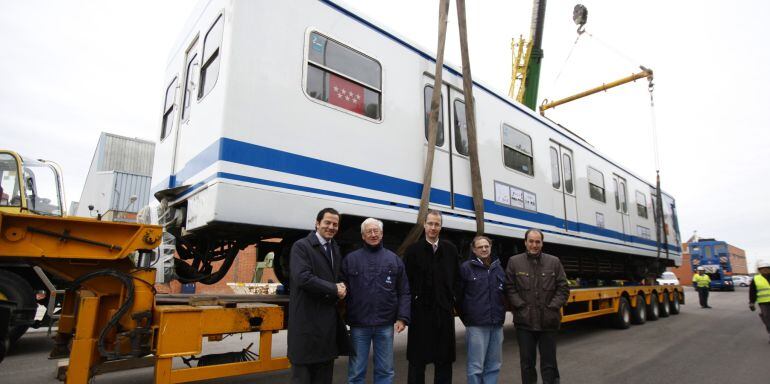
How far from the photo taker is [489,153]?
606cm

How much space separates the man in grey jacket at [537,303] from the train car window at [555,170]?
3.46 metres

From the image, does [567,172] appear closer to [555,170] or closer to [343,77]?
[555,170]

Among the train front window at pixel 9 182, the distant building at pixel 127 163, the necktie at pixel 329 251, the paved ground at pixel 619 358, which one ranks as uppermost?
the distant building at pixel 127 163

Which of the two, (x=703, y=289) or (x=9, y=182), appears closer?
(x=9, y=182)

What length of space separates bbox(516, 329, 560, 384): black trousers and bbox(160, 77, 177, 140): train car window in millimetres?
4585

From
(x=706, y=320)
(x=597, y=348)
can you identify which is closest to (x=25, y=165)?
(x=597, y=348)

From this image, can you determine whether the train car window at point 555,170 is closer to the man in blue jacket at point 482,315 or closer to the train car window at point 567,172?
the train car window at point 567,172

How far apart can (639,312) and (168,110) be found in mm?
10905

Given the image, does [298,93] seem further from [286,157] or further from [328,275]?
[328,275]

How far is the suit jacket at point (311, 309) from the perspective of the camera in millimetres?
3232

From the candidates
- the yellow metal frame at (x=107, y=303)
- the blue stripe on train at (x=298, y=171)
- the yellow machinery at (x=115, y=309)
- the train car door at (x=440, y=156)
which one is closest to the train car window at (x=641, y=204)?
the blue stripe on train at (x=298, y=171)

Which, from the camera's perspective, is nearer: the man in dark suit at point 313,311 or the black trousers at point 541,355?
the man in dark suit at point 313,311

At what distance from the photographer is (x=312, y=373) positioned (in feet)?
11.1

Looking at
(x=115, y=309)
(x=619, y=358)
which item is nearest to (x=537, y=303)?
(x=619, y=358)
